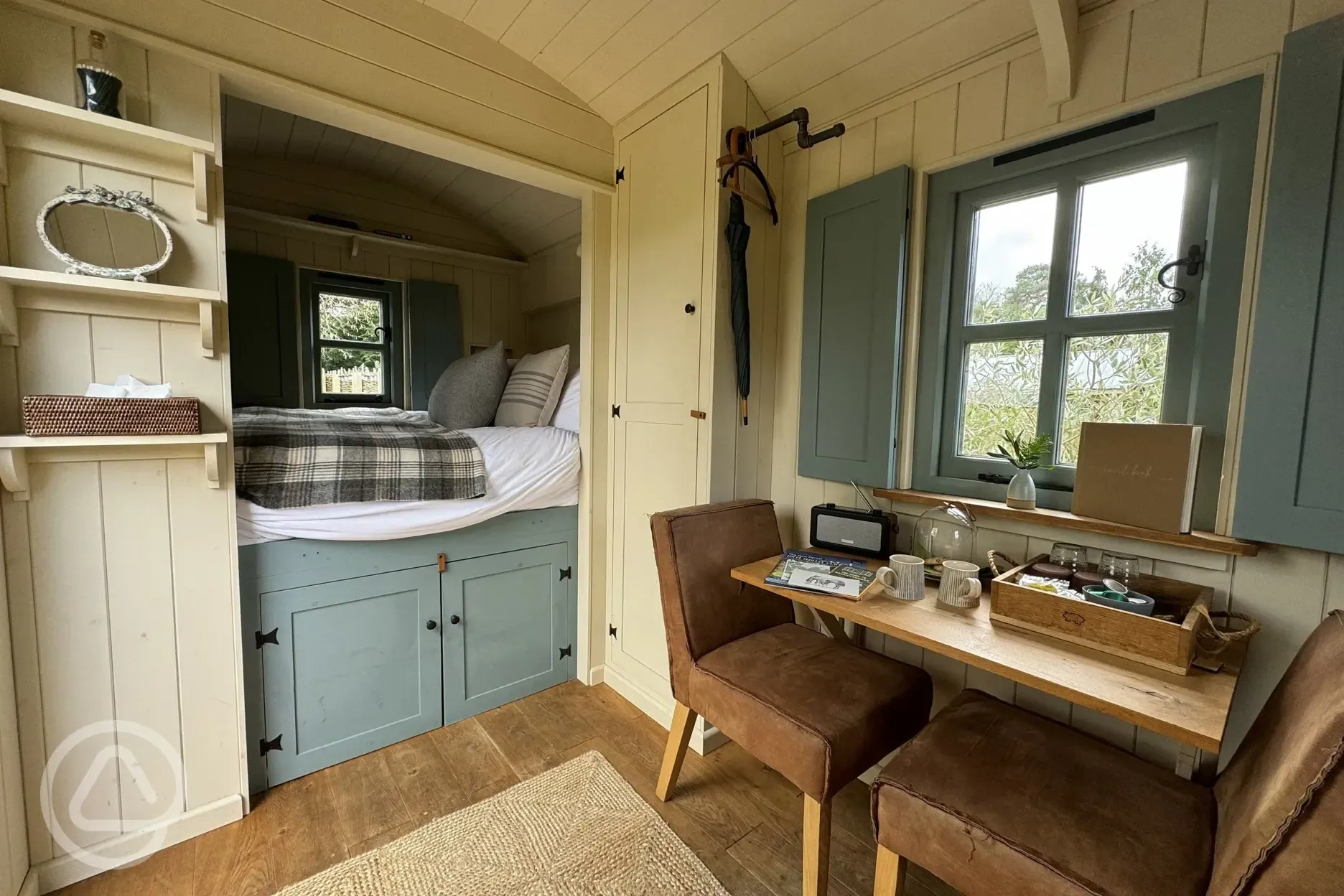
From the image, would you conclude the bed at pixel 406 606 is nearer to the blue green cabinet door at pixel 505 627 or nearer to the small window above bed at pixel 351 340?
the blue green cabinet door at pixel 505 627

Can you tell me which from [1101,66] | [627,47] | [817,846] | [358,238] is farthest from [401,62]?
[817,846]

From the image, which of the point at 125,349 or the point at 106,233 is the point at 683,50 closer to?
the point at 106,233

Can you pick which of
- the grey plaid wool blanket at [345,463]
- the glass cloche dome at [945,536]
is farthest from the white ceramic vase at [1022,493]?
the grey plaid wool blanket at [345,463]

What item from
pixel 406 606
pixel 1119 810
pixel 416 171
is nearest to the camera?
pixel 1119 810

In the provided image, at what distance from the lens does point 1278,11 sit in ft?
3.45

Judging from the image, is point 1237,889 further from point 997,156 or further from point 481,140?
point 481,140

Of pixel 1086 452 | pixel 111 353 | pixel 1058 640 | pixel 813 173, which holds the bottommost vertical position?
pixel 1058 640

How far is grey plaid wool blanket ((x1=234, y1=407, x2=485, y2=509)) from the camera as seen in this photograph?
5.19 ft

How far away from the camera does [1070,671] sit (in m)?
0.95

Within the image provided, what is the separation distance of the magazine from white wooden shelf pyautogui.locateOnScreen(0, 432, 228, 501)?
151 centimetres

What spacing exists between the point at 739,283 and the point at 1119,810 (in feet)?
5.10

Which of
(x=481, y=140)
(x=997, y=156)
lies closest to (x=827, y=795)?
(x=997, y=156)

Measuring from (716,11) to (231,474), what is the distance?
194cm

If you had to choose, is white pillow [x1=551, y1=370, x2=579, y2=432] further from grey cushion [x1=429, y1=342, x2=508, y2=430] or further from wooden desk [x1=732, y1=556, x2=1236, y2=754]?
wooden desk [x1=732, y1=556, x2=1236, y2=754]
